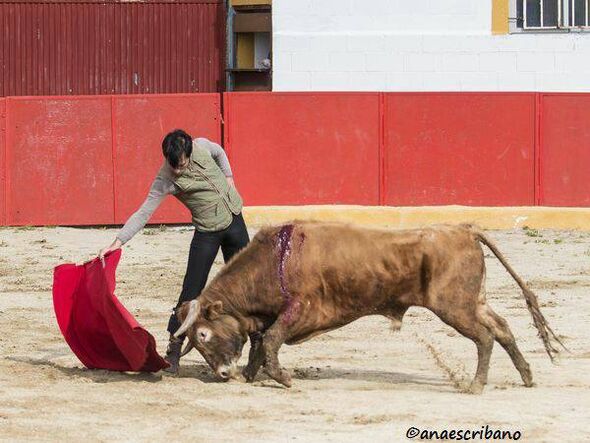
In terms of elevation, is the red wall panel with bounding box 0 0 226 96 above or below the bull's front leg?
above

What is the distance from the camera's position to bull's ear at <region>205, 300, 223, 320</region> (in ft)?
26.7

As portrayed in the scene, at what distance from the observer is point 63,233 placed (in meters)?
16.4

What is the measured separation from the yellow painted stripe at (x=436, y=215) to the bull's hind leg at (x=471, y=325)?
8.86 metres

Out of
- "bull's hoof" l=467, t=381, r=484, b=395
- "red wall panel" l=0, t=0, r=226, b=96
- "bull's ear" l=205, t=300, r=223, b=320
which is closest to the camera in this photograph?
"bull's hoof" l=467, t=381, r=484, b=395

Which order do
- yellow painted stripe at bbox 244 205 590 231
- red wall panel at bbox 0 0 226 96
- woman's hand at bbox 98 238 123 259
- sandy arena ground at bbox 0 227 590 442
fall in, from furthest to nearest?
1. red wall panel at bbox 0 0 226 96
2. yellow painted stripe at bbox 244 205 590 231
3. woman's hand at bbox 98 238 123 259
4. sandy arena ground at bbox 0 227 590 442

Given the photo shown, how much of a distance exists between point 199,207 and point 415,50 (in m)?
10.2

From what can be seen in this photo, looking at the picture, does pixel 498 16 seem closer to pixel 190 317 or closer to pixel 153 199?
pixel 153 199

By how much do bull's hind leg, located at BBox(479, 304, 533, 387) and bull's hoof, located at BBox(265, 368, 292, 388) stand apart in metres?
1.12

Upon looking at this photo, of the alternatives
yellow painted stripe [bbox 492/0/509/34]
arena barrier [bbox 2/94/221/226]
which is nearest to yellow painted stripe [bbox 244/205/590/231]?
arena barrier [bbox 2/94/221/226]

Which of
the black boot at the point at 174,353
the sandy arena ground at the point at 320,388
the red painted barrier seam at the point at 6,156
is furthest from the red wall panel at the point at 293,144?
the black boot at the point at 174,353

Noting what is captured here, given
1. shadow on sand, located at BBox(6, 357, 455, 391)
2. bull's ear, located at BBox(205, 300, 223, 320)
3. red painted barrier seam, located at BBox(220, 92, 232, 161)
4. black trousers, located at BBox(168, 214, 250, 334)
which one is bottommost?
shadow on sand, located at BBox(6, 357, 455, 391)

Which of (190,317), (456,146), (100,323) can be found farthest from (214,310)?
(456,146)

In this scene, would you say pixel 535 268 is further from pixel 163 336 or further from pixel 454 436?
pixel 454 436

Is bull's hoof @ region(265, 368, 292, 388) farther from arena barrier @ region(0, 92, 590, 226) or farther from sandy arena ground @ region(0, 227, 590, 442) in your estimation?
arena barrier @ region(0, 92, 590, 226)
